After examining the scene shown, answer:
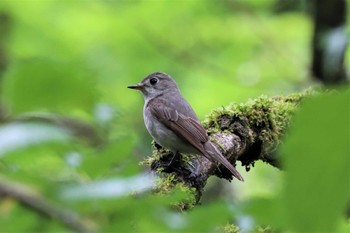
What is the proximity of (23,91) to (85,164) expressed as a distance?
9 centimetres

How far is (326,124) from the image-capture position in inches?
18.6

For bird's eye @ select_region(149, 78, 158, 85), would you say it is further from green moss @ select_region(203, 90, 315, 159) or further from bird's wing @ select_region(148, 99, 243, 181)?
green moss @ select_region(203, 90, 315, 159)

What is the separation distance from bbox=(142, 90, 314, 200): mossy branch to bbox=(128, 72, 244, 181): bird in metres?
0.07

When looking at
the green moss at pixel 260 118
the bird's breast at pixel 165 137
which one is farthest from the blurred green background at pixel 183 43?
the green moss at pixel 260 118

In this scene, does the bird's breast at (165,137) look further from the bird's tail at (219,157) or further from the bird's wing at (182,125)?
the bird's tail at (219,157)

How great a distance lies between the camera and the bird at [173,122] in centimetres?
341

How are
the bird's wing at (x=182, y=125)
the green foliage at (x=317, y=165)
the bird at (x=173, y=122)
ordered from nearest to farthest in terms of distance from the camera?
the green foliage at (x=317, y=165), the bird at (x=173, y=122), the bird's wing at (x=182, y=125)

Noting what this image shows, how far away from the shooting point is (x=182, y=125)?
413cm

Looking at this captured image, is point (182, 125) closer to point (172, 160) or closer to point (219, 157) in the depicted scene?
point (219, 157)

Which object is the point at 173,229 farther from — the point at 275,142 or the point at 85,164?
the point at 275,142

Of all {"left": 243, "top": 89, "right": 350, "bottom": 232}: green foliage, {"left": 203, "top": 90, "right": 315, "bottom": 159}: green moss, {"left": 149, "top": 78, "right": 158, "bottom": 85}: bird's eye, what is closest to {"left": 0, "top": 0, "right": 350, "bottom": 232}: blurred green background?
{"left": 149, "top": 78, "right": 158, "bottom": 85}: bird's eye

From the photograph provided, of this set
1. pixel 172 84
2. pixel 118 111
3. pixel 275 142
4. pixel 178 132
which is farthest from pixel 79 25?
pixel 118 111

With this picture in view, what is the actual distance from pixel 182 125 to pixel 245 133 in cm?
69

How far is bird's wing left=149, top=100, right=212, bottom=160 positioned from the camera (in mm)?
3543
